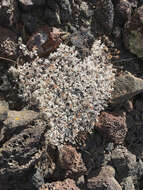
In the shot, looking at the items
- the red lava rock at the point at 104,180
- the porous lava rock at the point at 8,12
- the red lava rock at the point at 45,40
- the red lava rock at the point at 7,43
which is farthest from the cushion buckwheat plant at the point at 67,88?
the red lava rock at the point at 104,180

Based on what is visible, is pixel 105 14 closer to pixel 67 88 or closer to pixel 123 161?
pixel 67 88

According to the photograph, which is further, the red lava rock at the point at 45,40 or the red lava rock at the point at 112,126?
the red lava rock at the point at 112,126

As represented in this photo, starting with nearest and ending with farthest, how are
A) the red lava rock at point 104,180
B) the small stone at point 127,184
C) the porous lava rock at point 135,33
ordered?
the red lava rock at point 104,180 → the porous lava rock at point 135,33 → the small stone at point 127,184

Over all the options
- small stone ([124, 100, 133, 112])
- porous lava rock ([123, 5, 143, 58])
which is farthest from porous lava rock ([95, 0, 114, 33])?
small stone ([124, 100, 133, 112])

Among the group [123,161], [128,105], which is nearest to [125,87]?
[128,105]

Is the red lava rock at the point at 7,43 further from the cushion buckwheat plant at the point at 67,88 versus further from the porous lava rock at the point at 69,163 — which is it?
the porous lava rock at the point at 69,163

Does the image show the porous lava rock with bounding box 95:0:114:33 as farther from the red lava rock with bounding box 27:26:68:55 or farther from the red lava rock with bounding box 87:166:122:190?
the red lava rock with bounding box 87:166:122:190

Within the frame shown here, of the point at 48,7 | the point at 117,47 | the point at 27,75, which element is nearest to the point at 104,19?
the point at 117,47
